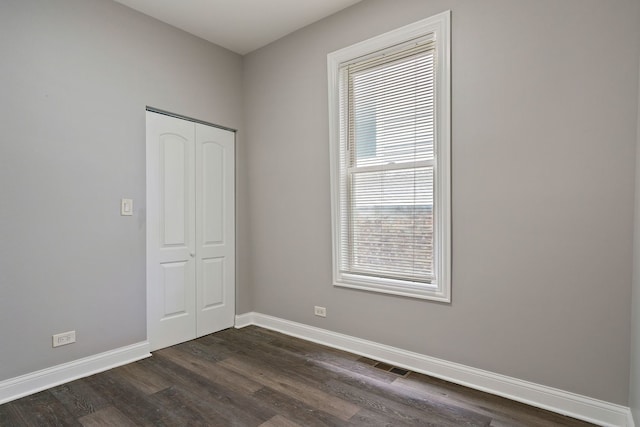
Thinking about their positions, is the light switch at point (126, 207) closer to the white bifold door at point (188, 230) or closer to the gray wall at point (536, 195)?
the white bifold door at point (188, 230)

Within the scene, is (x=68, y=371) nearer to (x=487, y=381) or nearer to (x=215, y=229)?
(x=215, y=229)

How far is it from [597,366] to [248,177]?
337cm

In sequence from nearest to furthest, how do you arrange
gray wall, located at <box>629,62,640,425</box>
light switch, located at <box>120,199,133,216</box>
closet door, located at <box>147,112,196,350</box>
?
gray wall, located at <box>629,62,640,425</box> → light switch, located at <box>120,199,133,216</box> → closet door, located at <box>147,112,196,350</box>

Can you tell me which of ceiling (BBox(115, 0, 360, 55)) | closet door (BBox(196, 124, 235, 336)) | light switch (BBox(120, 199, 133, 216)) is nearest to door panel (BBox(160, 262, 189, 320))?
closet door (BBox(196, 124, 235, 336))

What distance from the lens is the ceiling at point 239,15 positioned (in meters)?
2.97

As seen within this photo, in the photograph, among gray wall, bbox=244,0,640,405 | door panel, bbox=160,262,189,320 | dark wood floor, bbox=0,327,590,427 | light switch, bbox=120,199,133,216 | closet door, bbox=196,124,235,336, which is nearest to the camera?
gray wall, bbox=244,0,640,405

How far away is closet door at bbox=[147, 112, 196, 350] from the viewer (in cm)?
315

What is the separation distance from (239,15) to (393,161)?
75.4 inches

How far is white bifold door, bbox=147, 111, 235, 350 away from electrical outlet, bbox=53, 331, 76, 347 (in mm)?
587

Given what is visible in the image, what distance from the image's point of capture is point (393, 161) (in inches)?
113

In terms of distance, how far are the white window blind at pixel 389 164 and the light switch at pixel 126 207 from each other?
1815mm

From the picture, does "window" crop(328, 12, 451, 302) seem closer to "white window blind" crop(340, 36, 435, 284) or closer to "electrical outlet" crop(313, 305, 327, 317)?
"white window blind" crop(340, 36, 435, 284)

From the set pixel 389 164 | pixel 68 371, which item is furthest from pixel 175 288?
pixel 389 164

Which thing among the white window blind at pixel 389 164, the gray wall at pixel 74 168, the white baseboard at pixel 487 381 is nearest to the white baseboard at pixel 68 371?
the gray wall at pixel 74 168
